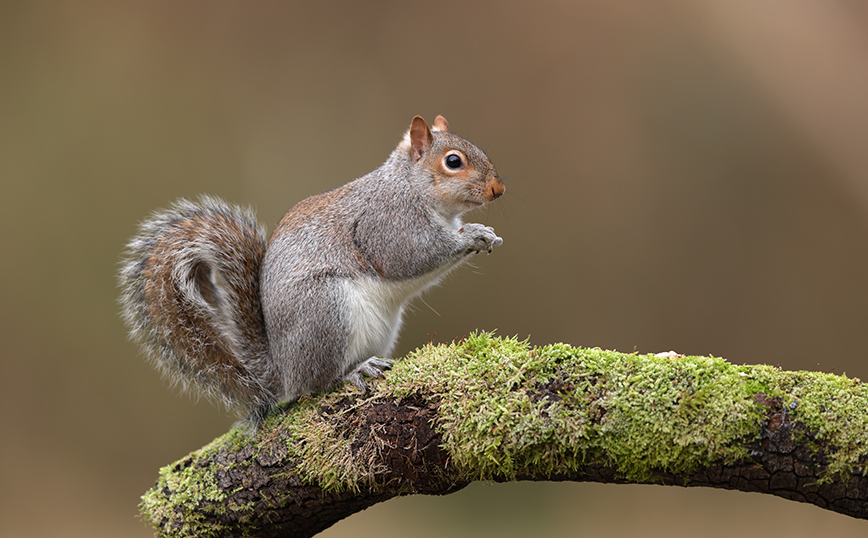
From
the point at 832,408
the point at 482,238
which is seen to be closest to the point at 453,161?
the point at 482,238

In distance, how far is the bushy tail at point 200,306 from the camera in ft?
7.36

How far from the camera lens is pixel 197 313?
2250mm

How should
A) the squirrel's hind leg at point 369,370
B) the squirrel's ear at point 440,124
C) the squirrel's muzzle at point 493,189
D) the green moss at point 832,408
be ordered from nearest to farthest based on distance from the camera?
1. the green moss at point 832,408
2. the squirrel's hind leg at point 369,370
3. the squirrel's muzzle at point 493,189
4. the squirrel's ear at point 440,124

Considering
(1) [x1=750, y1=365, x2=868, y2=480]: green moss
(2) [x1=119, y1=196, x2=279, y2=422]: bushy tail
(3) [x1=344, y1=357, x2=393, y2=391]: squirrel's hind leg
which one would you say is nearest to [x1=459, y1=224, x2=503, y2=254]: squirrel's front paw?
(3) [x1=344, y1=357, x2=393, y2=391]: squirrel's hind leg

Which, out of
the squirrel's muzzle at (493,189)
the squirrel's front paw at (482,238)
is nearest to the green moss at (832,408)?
Answer: the squirrel's front paw at (482,238)

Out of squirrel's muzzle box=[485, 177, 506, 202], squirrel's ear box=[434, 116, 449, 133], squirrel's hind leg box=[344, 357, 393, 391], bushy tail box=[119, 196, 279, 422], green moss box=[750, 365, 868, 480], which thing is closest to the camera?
green moss box=[750, 365, 868, 480]

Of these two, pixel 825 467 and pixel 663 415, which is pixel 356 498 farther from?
pixel 825 467

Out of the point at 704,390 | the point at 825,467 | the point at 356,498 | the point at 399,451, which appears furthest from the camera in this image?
the point at 356,498

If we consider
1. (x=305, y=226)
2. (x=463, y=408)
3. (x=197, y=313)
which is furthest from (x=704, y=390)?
(x=197, y=313)

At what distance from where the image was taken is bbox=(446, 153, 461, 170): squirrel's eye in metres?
2.40

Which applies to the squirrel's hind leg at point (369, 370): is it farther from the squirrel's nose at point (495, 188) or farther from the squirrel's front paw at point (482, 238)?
the squirrel's nose at point (495, 188)

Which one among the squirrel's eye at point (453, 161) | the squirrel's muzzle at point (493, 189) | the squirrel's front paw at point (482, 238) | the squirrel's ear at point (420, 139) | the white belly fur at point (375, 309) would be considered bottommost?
the white belly fur at point (375, 309)

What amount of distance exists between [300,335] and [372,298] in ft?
0.92

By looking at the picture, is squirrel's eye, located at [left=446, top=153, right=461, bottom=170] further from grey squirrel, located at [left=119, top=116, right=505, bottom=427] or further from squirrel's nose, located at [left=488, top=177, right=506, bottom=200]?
squirrel's nose, located at [left=488, top=177, right=506, bottom=200]
